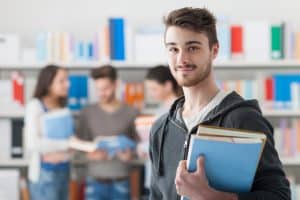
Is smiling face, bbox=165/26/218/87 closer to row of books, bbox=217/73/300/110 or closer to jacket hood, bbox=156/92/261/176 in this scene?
jacket hood, bbox=156/92/261/176

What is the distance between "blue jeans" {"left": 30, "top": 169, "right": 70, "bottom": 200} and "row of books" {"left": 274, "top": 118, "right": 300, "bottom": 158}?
5.74 ft

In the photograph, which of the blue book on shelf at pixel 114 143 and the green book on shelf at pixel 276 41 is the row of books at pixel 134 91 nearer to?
the green book on shelf at pixel 276 41

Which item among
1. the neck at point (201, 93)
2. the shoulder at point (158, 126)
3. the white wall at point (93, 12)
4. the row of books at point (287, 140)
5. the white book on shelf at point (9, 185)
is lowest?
the white book on shelf at point (9, 185)

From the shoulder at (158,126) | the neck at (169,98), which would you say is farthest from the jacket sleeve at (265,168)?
the neck at (169,98)

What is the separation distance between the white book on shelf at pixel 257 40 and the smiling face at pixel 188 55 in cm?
330

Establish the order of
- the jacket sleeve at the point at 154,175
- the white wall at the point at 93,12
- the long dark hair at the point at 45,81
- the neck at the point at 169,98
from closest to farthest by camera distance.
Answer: the jacket sleeve at the point at 154,175
the neck at the point at 169,98
the long dark hair at the point at 45,81
the white wall at the point at 93,12

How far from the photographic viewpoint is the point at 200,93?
64.8 inches

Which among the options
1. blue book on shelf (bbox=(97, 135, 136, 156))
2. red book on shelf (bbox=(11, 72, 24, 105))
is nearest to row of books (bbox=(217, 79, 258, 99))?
blue book on shelf (bbox=(97, 135, 136, 156))

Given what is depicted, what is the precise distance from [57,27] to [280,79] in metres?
1.93

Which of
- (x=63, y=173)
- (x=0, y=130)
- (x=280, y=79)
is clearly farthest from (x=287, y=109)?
(x=0, y=130)

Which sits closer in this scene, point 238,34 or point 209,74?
point 209,74

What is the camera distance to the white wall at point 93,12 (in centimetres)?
517

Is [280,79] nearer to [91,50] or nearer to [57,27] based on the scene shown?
[91,50]

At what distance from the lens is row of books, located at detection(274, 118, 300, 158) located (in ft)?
15.9
